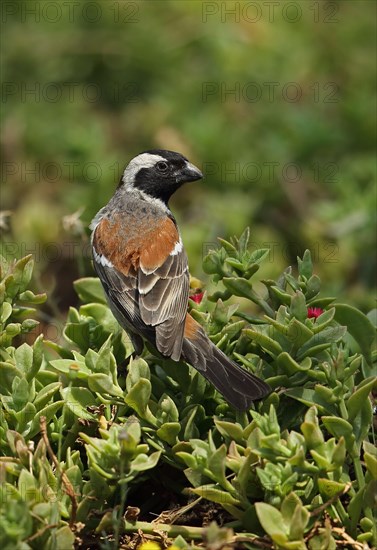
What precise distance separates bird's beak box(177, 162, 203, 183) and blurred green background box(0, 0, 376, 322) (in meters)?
1.27

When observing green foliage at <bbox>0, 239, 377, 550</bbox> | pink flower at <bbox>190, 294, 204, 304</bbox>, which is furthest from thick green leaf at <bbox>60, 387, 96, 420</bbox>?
pink flower at <bbox>190, 294, 204, 304</bbox>

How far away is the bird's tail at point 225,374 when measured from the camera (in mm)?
3623

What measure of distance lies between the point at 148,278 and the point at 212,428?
1.07 meters

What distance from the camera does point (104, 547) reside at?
3.09 meters

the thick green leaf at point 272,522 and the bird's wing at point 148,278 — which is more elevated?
the bird's wing at point 148,278

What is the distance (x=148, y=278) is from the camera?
4691 millimetres

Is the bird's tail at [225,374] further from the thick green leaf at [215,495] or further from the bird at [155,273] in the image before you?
the thick green leaf at [215,495]

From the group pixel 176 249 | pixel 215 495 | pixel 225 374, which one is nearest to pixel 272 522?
pixel 215 495

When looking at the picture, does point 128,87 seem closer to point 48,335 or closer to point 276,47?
point 276,47

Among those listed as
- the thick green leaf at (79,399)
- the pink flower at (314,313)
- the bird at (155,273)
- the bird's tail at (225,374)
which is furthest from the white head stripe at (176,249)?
the thick green leaf at (79,399)

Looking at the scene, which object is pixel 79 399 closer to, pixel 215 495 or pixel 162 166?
pixel 215 495

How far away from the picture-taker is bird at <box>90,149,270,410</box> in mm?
3883

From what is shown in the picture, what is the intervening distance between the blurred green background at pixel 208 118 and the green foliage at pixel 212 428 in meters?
2.88

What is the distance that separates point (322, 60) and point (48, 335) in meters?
4.58
